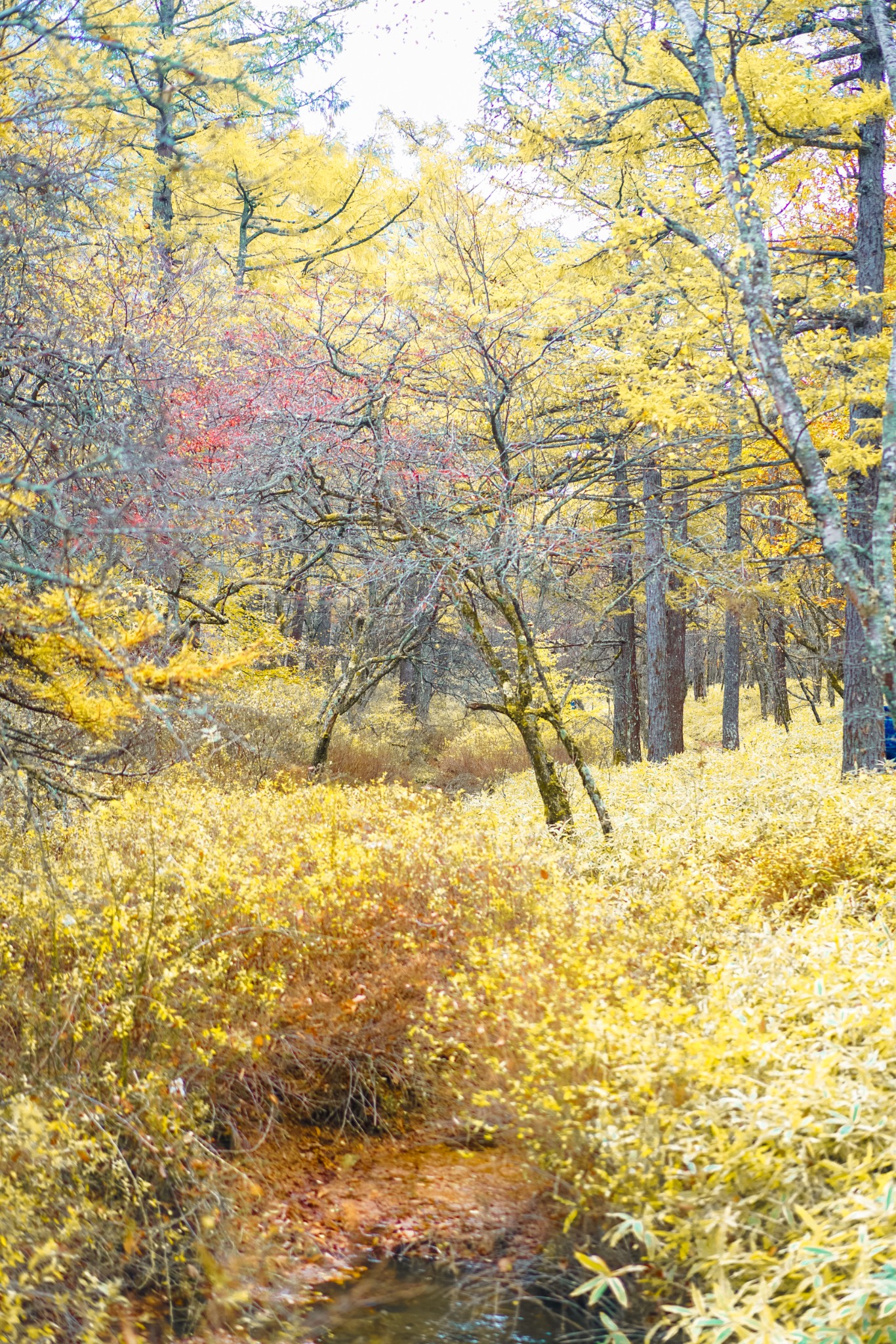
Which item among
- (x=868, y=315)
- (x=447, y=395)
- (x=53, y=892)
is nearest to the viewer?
(x=53, y=892)

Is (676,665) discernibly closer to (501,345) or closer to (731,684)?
(731,684)

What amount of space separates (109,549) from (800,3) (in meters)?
7.96

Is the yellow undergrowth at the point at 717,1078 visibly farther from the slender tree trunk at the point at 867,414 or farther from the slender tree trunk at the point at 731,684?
the slender tree trunk at the point at 731,684

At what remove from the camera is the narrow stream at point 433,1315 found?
3.21 metres

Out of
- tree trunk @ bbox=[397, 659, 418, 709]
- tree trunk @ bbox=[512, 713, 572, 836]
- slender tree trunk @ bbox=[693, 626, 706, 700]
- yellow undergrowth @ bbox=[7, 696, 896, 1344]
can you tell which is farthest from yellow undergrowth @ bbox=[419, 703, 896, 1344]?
slender tree trunk @ bbox=[693, 626, 706, 700]

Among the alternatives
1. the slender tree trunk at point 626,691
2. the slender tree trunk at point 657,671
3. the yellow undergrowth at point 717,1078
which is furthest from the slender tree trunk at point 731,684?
the yellow undergrowth at point 717,1078

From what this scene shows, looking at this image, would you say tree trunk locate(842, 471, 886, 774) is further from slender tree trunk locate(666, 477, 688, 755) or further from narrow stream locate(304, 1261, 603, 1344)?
narrow stream locate(304, 1261, 603, 1344)

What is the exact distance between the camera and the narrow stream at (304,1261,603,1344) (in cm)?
321

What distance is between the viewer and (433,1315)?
11.0 feet

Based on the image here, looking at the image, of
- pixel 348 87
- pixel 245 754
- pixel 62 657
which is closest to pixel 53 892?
pixel 62 657

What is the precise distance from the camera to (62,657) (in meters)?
3.80

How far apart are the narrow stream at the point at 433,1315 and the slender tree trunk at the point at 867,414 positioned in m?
6.08

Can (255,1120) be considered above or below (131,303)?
below

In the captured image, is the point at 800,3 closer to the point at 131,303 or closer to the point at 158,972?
the point at 131,303
